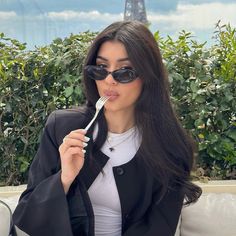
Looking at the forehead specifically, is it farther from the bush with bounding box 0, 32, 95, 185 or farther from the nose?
the bush with bounding box 0, 32, 95, 185

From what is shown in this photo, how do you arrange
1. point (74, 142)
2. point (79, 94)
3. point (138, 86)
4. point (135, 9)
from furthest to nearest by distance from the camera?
1. point (135, 9)
2. point (79, 94)
3. point (138, 86)
4. point (74, 142)

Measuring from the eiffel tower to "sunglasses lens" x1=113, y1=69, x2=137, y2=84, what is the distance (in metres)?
1.65

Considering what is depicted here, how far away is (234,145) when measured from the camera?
2.57 meters

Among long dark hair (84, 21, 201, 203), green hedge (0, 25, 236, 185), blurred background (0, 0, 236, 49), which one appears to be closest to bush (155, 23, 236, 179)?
green hedge (0, 25, 236, 185)

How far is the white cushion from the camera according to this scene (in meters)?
1.99

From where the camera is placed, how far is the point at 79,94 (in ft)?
8.08

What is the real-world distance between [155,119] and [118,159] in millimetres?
223

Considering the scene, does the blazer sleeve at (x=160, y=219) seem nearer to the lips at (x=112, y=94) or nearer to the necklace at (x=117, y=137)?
the necklace at (x=117, y=137)

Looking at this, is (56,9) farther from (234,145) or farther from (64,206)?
(64,206)

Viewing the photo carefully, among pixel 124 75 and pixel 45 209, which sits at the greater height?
pixel 124 75

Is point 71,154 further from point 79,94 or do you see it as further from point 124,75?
point 79,94

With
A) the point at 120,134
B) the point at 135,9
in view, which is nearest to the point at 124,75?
the point at 120,134

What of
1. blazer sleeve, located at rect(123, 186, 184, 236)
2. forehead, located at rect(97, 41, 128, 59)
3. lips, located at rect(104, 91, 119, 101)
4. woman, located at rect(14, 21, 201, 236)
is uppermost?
forehead, located at rect(97, 41, 128, 59)

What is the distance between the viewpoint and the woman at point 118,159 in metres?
1.50
